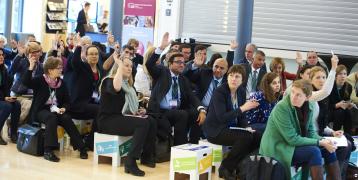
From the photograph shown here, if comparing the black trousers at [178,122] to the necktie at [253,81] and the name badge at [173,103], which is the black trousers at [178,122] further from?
the necktie at [253,81]

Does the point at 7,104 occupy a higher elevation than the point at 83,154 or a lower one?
higher

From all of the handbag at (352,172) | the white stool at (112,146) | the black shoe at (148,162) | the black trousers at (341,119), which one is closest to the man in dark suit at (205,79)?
the black shoe at (148,162)

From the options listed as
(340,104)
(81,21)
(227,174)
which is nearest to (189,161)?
(227,174)

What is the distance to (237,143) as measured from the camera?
5230mm

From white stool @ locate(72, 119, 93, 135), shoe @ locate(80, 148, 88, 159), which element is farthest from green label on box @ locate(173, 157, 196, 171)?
white stool @ locate(72, 119, 93, 135)

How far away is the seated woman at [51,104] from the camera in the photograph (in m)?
5.91

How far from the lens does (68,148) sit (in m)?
6.57

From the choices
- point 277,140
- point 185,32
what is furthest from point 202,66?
point 185,32

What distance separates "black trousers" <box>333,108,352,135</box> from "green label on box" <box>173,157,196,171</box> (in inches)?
109

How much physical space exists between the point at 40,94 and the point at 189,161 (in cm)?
209

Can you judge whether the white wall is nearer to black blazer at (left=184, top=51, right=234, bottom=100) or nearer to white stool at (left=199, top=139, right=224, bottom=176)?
black blazer at (left=184, top=51, right=234, bottom=100)

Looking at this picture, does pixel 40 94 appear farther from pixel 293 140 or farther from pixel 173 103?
pixel 293 140

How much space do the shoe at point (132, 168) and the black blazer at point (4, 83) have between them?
203 centimetres

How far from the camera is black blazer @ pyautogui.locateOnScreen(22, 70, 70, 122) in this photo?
19.6ft
